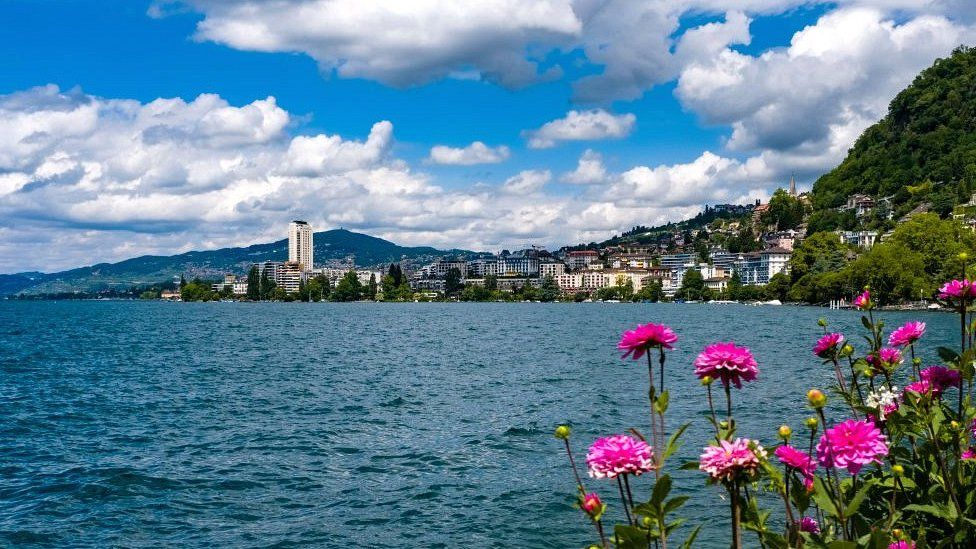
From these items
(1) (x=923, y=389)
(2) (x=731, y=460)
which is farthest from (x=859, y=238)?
(2) (x=731, y=460)

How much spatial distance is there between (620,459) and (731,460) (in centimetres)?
50

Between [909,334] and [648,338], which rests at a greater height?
[648,338]

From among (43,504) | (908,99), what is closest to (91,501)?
(43,504)

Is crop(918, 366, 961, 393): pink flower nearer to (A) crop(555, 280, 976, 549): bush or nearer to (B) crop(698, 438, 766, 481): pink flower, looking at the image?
(A) crop(555, 280, 976, 549): bush

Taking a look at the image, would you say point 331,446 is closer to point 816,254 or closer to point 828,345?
point 828,345

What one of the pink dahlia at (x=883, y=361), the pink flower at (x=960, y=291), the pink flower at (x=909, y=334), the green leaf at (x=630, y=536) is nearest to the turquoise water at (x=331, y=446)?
the pink dahlia at (x=883, y=361)

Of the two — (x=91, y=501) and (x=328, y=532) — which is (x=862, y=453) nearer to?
(x=328, y=532)

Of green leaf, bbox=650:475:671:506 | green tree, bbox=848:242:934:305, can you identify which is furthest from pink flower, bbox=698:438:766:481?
green tree, bbox=848:242:934:305

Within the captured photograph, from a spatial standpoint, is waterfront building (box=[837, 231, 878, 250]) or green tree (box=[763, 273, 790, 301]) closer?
green tree (box=[763, 273, 790, 301])

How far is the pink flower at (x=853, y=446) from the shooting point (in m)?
3.46

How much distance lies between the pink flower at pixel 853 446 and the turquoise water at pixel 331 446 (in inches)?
328

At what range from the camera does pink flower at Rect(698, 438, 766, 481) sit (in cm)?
337

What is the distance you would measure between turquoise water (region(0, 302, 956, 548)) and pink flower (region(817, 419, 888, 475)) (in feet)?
27.3

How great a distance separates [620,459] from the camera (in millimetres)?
3531
